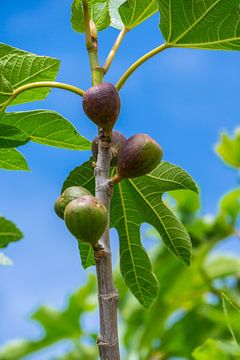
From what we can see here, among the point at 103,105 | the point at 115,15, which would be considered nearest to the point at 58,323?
the point at 115,15

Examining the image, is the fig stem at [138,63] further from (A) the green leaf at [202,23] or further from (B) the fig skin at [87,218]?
(B) the fig skin at [87,218]

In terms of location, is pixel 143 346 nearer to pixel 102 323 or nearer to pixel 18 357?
pixel 18 357

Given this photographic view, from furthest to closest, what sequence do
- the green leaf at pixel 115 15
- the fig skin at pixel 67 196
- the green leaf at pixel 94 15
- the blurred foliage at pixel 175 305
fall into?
the blurred foliage at pixel 175 305 < the green leaf at pixel 115 15 < the green leaf at pixel 94 15 < the fig skin at pixel 67 196

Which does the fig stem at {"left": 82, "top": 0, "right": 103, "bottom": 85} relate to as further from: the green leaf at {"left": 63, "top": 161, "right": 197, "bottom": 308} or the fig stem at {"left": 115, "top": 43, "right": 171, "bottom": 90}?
the green leaf at {"left": 63, "top": 161, "right": 197, "bottom": 308}

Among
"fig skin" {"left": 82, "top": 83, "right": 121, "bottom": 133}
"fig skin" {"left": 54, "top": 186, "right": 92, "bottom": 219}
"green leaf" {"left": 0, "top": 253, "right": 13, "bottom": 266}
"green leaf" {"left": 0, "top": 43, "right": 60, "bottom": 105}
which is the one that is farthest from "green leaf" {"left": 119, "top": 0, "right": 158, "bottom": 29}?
"green leaf" {"left": 0, "top": 253, "right": 13, "bottom": 266}

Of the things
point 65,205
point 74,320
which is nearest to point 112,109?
point 65,205

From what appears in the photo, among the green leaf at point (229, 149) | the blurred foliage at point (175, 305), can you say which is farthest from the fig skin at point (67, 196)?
the green leaf at point (229, 149)
